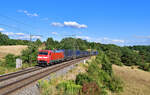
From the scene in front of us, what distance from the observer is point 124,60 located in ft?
275

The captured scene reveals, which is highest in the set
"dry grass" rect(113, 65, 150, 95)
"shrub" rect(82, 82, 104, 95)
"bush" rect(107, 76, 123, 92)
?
"shrub" rect(82, 82, 104, 95)

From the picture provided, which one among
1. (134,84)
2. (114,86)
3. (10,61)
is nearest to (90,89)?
(114,86)

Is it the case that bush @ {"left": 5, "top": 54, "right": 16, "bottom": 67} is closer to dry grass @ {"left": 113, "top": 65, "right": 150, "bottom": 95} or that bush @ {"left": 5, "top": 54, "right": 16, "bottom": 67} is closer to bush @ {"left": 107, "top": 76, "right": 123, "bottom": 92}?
bush @ {"left": 107, "top": 76, "right": 123, "bottom": 92}

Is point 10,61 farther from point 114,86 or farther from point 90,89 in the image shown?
point 90,89

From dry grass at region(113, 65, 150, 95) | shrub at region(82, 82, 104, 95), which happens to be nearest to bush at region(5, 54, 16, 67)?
dry grass at region(113, 65, 150, 95)

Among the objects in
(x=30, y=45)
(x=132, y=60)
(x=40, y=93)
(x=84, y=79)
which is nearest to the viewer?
(x=40, y=93)

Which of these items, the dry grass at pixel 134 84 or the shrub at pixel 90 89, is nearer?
the shrub at pixel 90 89

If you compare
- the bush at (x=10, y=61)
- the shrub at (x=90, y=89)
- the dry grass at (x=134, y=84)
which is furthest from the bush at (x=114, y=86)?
the bush at (x=10, y=61)

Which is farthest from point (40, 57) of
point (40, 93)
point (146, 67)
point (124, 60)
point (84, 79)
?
point (124, 60)

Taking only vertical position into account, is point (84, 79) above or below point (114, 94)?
above

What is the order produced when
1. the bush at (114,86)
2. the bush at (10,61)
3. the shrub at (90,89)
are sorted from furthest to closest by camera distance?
the bush at (10,61) → the bush at (114,86) → the shrub at (90,89)

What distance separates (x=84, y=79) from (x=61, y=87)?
2.87 meters

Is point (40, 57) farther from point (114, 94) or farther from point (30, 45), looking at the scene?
point (114, 94)

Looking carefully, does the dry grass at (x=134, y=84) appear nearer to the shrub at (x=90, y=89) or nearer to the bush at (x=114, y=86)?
the bush at (x=114, y=86)
